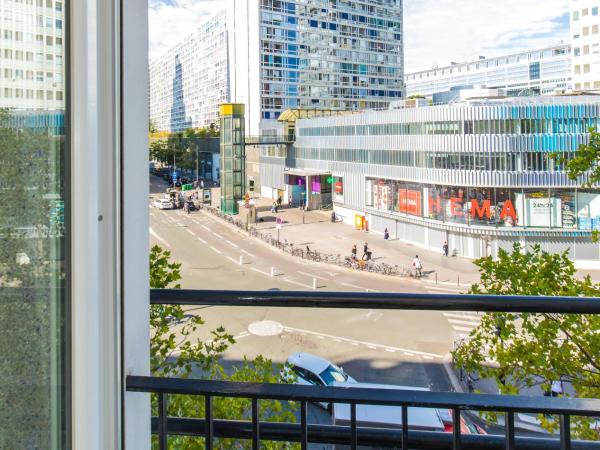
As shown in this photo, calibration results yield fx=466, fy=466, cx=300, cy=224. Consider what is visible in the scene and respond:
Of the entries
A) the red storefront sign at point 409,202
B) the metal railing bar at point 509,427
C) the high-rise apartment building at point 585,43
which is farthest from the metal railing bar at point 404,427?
the red storefront sign at point 409,202

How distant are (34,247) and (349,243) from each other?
6.01 meters

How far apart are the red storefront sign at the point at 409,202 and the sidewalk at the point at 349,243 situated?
533 millimetres

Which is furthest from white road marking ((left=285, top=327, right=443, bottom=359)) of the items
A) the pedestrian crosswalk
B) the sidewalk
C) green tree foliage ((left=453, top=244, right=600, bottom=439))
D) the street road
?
green tree foliage ((left=453, top=244, right=600, bottom=439))

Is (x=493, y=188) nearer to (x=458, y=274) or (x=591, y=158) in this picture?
(x=458, y=274)

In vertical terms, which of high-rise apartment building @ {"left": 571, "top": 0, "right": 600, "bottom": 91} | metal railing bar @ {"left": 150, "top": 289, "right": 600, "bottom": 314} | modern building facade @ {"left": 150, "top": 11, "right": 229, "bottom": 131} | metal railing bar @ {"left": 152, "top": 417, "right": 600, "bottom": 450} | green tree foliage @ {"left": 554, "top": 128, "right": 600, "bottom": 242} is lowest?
metal railing bar @ {"left": 152, "top": 417, "right": 600, "bottom": 450}

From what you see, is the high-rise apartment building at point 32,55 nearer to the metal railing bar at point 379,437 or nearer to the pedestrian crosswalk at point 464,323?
the metal railing bar at point 379,437

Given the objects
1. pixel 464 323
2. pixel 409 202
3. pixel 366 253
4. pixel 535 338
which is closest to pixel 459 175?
pixel 409 202

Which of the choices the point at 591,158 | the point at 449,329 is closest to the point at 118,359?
the point at 591,158

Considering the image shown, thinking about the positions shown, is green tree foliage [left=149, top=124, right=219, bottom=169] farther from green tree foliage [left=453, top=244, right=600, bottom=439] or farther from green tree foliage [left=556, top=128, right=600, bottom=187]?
green tree foliage [left=556, top=128, right=600, bottom=187]

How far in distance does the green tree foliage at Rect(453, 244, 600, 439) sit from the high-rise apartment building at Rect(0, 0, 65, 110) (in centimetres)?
184

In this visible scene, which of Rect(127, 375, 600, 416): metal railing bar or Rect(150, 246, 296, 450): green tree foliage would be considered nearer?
Rect(127, 375, 600, 416): metal railing bar

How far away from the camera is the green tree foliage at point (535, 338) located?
2.10 m

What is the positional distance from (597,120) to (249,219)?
3.78 metres

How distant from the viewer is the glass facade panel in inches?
15.9
